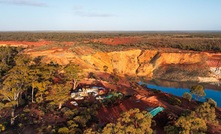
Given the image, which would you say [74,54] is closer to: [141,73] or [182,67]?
[141,73]

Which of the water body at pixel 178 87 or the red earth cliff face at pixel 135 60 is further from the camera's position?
the red earth cliff face at pixel 135 60

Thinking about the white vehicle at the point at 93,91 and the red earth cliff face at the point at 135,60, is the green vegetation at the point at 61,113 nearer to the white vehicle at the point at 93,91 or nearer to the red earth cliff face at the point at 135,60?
the white vehicle at the point at 93,91

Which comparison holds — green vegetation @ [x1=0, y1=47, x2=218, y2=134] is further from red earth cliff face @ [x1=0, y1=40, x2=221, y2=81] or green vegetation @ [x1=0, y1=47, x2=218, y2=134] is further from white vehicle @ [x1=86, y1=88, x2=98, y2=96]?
red earth cliff face @ [x1=0, y1=40, x2=221, y2=81]

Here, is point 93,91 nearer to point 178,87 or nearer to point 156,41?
point 178,87

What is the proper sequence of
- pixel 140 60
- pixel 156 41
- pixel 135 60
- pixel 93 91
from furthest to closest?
pixel 156 41, pixel 135 60, pixel 140 60, pixel 93 91

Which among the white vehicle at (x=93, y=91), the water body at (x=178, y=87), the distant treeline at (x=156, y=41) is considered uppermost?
the distant treeline at (x=156, y=41)

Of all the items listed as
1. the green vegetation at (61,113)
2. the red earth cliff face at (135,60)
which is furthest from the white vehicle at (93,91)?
the red earth cliff face at (135,60)

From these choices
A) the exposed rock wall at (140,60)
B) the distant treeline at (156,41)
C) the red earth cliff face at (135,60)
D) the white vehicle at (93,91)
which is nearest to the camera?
the white vehicle at (93,91)

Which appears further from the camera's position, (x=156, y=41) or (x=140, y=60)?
(x=156, y=41)

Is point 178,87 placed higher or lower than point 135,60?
lower

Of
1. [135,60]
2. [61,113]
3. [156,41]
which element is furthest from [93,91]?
[156,41]

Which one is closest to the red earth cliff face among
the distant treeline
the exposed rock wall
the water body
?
the exposed rock wall
